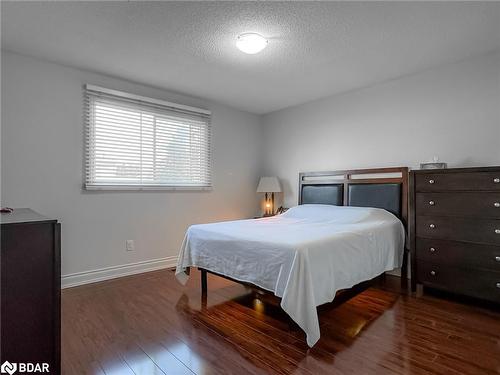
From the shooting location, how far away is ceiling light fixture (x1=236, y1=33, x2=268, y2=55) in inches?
92.1

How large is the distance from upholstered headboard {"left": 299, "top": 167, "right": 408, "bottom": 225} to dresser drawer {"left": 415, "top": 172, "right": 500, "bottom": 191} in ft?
1.60

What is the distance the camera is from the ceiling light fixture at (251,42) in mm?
2340

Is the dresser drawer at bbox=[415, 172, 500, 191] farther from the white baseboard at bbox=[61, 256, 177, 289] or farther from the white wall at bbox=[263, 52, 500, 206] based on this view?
the white baseboard at bbox=[61, 256, 177, 289]

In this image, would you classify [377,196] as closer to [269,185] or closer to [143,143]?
[269,185]

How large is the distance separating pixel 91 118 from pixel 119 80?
585 mm

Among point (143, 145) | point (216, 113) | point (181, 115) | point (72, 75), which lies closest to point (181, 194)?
point (143, 145)

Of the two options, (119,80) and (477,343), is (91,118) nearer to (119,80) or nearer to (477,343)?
(119,80)

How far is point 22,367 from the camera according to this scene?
48.8 inches

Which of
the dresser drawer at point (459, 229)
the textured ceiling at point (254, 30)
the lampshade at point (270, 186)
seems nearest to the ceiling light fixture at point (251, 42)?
the textured ceiling at point (254, 30)

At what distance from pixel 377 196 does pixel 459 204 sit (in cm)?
94

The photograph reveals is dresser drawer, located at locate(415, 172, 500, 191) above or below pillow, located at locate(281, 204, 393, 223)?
above

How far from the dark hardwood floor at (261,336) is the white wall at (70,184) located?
0.67 metres

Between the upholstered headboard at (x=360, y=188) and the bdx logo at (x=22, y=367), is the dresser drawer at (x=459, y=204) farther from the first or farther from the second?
the bdx logo at (x=22, y=367)

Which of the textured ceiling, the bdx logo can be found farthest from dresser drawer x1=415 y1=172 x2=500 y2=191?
the bdx logo
